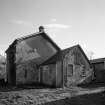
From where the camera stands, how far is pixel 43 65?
22500 millimetres

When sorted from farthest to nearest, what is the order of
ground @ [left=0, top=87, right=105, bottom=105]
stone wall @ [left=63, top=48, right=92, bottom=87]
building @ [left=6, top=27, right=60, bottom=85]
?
1. building @ [left=6, top=27, right=60, bottom=85]
2. stone wall @ [left=63, top=48, right=92, bottom=87]
3. ground @ [left=0, top=87, right=105, bottom=105]

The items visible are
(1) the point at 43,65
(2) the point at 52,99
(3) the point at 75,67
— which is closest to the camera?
(2) the point at 52,99

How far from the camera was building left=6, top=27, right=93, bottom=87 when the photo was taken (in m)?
20.0

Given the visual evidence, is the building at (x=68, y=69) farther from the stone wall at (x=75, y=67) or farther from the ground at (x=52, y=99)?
the ground at (x=52, y=99)

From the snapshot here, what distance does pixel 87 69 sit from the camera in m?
22.9

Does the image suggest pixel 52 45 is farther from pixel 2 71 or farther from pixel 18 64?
pixel 2 71

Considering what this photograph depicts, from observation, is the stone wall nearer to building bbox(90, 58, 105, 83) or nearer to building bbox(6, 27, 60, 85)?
building bbox(90, 58, 105, 83)

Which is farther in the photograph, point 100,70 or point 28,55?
point 100,70

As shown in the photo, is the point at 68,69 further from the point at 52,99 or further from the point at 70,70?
the point at 52,99

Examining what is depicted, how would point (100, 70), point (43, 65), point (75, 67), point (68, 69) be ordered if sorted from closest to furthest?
point (68, 69), point (75, 67), point (43, 65), point (100, 70)

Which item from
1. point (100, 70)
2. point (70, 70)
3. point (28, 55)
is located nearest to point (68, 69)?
point (70, 70)

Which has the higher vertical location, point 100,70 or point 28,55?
point 28,55

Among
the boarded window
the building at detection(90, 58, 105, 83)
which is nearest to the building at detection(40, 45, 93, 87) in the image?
the boarded window

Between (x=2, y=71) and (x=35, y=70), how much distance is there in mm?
30066
